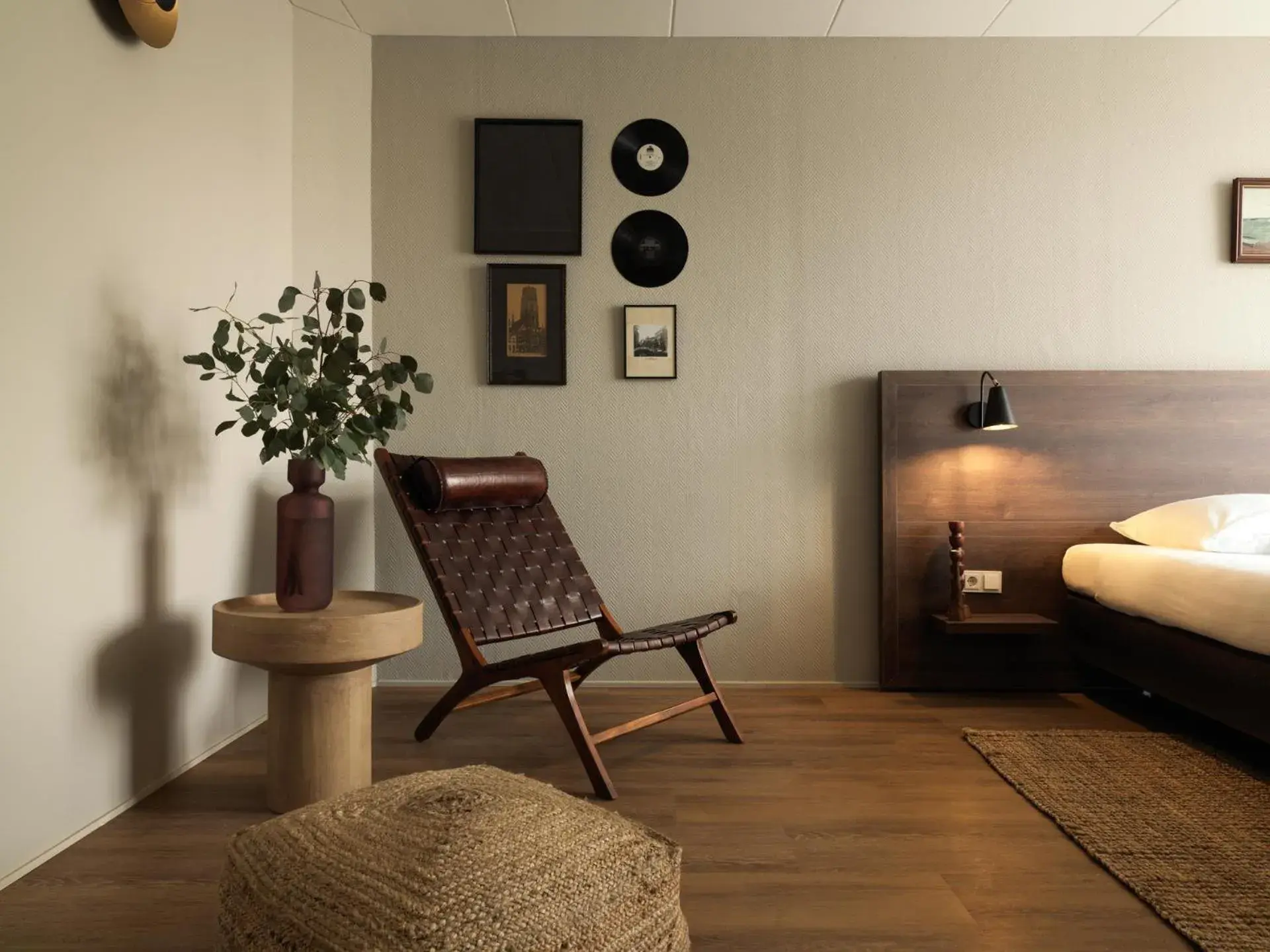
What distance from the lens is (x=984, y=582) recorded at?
3393 mm

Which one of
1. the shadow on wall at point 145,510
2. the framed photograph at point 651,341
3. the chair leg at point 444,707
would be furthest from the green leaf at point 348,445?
the framed photograph at point 651,341

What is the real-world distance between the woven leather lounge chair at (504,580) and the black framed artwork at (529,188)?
0.94 metres

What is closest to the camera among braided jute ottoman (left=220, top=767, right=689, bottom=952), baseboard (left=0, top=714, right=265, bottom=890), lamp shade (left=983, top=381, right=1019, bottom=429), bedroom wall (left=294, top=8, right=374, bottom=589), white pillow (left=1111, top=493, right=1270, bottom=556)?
braided jute ottoman (left=220, top=767, right=689, bottom=952)

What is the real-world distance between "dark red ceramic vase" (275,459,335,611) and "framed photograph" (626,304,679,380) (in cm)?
144

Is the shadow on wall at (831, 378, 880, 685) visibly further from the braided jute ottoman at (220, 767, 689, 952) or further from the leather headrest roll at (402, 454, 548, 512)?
the braided jute ottoman at (220, 767, 689, 952)

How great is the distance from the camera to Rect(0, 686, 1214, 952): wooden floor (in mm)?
1639

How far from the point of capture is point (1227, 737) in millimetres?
2816

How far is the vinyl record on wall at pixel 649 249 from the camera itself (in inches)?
137

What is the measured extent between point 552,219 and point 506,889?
2695 millimetres

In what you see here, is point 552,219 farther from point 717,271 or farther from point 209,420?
point 209,420

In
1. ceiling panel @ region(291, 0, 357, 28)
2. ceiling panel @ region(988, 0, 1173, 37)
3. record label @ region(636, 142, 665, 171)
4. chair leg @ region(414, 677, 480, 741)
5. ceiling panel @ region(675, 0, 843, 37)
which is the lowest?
chair leg @ region(414, 677, 480, 741)

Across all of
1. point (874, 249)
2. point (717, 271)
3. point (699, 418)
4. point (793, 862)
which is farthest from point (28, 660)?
point (874, 249)

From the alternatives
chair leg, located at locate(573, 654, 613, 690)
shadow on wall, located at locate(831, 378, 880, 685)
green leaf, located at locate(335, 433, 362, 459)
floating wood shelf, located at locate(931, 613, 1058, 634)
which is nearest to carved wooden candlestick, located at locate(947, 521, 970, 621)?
floating wood shelf, located at locate(931, 613, 1058, 634)

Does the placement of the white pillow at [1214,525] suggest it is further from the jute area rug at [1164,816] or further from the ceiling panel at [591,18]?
the ceiling panel at [591,18]
